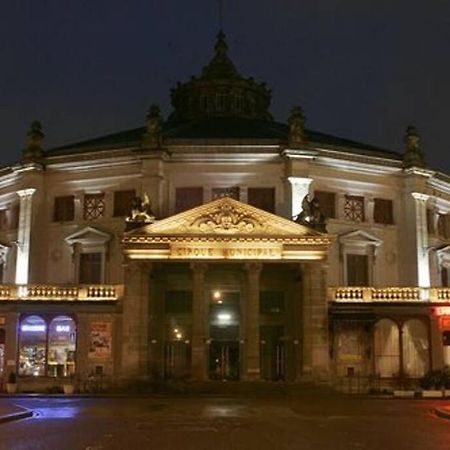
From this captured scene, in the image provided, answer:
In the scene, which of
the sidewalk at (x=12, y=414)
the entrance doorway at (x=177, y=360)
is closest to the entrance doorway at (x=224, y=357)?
the entrance doorway at (x=177, y=360)

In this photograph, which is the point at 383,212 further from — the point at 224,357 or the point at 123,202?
the point at 123,202

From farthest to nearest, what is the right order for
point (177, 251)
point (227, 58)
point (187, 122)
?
point (227, 58) → point (187, 122) → point (177, 251)

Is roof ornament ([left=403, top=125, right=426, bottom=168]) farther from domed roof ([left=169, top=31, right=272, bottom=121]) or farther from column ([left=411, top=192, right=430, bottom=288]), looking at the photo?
domed roof ([left=169, top=31, right=272, bottom=121])

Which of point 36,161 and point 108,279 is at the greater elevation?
point 36,161

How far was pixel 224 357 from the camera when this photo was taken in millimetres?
58438

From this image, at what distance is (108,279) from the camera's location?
60500 millimetres

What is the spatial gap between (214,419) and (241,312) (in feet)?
89.7

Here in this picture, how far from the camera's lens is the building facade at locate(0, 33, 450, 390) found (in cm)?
5488

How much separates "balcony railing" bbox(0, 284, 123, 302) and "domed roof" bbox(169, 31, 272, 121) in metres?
23.8

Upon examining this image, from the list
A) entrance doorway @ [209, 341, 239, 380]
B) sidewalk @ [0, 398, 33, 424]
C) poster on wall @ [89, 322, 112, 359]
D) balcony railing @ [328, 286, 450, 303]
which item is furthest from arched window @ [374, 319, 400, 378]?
sidewalk @ [0, 398, 33, 424]

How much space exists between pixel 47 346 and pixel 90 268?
7100 mm

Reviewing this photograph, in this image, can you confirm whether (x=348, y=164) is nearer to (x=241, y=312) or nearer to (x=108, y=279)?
(x=241, y=312)

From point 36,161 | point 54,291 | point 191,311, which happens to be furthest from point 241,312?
point 36,161

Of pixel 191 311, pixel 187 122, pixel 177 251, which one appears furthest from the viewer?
pixel 187 122
